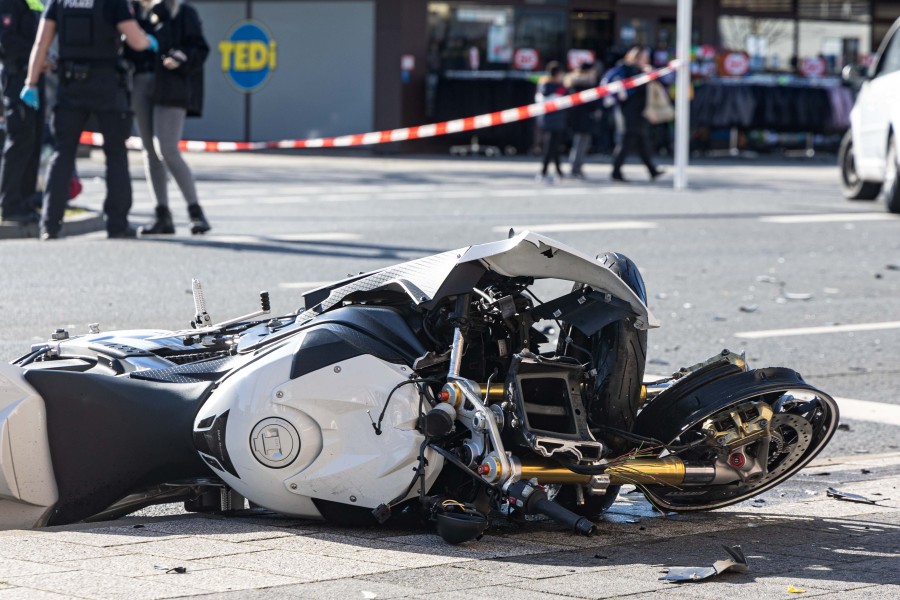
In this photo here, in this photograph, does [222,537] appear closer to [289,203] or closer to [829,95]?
[289,203]

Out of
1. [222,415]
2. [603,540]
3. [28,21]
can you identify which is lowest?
[603,540]

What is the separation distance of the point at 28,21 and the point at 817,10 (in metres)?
23.5

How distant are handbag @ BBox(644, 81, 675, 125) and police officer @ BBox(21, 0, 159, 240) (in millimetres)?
10160

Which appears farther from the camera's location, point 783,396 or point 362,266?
point 362,266

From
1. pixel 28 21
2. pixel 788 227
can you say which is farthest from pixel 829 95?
pixel 28 21

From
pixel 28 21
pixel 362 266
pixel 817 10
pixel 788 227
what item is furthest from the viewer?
pixel 817 10

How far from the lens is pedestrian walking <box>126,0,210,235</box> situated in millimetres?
11781

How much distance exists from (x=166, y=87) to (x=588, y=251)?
3571 mm

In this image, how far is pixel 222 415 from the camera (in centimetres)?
455

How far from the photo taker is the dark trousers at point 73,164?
37.3ft

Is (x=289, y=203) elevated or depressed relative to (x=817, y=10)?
depressed

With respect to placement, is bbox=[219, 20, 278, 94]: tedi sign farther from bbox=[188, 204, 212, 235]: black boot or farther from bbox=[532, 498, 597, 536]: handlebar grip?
bbox=[532, 498, 597, 536]: handlebar grip

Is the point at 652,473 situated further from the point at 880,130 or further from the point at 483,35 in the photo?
the point at 483,35

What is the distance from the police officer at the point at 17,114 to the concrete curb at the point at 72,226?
10 cm
